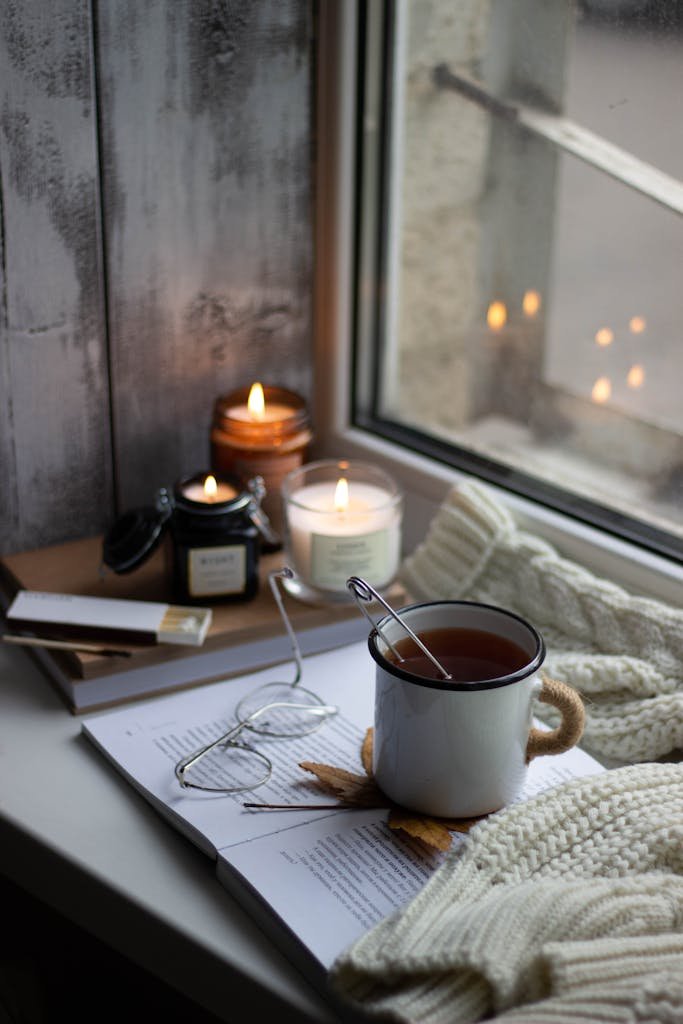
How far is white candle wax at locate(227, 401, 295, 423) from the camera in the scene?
3.62 feet

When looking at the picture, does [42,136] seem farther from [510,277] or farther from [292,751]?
[292,751]

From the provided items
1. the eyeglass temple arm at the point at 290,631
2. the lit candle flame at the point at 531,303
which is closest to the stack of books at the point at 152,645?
the eyeglass temple arm at the point at 290,631

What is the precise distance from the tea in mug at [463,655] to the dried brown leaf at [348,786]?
0.09 meters

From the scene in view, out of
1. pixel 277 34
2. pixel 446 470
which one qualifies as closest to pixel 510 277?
pixel 446 470

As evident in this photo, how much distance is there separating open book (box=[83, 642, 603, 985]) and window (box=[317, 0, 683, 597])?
0.27 m

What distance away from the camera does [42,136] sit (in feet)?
3.24

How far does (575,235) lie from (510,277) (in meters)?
0.09

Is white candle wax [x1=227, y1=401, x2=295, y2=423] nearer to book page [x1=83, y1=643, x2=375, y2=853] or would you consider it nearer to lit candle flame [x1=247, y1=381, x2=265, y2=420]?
lit candle flame [x1=247, y1=381, x2=265, y2=420]

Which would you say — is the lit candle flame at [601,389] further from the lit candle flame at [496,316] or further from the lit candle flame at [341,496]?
the lit candle flame at [341,496]

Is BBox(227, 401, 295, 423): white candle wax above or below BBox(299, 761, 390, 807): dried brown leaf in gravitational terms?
above

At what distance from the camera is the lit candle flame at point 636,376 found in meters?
1.02

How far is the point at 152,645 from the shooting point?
0.94 metres

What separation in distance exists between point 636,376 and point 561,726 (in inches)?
14.8

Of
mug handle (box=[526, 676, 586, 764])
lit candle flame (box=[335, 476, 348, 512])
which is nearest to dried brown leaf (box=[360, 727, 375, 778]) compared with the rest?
mug handle (box=[526, 676, 586, 764])
